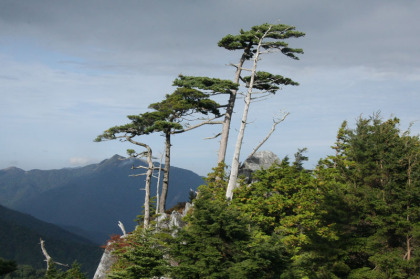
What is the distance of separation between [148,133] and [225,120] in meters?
6.68

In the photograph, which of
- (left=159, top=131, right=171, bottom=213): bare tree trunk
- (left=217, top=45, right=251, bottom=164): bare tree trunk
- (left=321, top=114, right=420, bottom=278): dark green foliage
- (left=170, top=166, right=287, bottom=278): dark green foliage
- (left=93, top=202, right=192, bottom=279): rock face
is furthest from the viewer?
(left=159, top=131, right=171, bottom=213): bare tree trunk

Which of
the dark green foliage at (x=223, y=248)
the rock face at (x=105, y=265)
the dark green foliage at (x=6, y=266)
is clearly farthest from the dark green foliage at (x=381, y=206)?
the rock face at (x=105, y=265)

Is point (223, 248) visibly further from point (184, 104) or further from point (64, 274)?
point (64, 274)

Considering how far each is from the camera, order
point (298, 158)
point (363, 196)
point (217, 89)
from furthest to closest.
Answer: point (298, 158), point (217, 89), point (363, 196)

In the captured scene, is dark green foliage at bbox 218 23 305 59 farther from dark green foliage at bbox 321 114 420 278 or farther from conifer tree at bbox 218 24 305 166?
Answer: dark green foliage at bbox 321 114 420 278

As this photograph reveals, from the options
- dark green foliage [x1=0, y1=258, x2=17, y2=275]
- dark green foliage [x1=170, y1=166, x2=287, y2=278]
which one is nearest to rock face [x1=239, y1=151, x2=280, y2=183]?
dark green foliage [x1=170, y1=166, x2=287, y2=278]

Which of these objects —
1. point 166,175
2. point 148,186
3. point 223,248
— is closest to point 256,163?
point 166,175

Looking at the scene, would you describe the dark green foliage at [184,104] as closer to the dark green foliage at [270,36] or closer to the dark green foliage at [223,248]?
the dark green foliage at [270,36]

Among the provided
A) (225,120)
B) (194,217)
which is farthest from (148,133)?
(194,217)

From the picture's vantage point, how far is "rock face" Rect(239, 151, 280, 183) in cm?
2884

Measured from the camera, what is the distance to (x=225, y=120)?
93.5 feet

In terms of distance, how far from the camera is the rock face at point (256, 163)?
28.8 meters

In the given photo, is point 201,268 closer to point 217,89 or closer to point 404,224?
point 404,224

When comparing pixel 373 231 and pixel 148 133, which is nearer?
pixel 373 231
